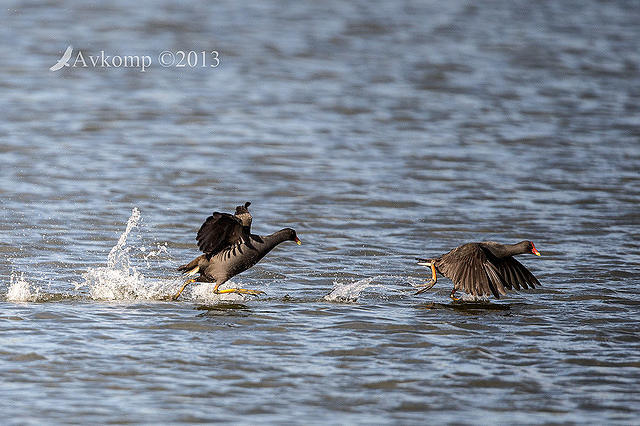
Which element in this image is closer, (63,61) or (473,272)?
(473,272)

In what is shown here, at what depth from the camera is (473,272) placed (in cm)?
974

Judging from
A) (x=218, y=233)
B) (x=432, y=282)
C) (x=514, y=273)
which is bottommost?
(x=432, y=282)

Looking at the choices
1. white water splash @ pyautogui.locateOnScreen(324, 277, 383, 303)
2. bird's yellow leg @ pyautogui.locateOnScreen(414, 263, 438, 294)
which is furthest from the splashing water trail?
bird's yellow leg @ pyautogui.locateOnScreen(414, 263, 438, 294)

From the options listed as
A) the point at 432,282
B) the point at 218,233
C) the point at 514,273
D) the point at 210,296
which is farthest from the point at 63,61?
the point at 514,273

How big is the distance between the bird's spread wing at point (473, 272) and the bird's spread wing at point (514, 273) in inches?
6.5

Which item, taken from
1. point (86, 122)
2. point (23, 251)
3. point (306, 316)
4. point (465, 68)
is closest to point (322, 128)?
point (86, 122)

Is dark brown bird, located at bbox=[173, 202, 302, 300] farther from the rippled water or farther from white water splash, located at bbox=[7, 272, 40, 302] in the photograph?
white water splash, located at bbox=[7, 272, 40, 302]

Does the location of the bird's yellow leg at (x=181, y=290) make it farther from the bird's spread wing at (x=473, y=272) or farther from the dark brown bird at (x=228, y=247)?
the bird's spread wing at (x=473, y=272)

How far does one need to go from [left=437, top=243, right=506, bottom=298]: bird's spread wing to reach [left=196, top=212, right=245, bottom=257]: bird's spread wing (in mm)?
1902

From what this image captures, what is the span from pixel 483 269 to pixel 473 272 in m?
0.11

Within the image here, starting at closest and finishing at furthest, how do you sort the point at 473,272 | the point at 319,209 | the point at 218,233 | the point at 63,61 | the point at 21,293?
the point at 21,293 < the point at 218,233 < the point at 473,272 < the point at 319,209 < the point at 63,61

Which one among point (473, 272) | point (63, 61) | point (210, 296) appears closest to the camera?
point (473, 272)

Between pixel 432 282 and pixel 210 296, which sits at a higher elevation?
pixel 432 282

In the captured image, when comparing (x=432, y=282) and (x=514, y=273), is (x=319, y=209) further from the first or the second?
(x=514, y=273)
